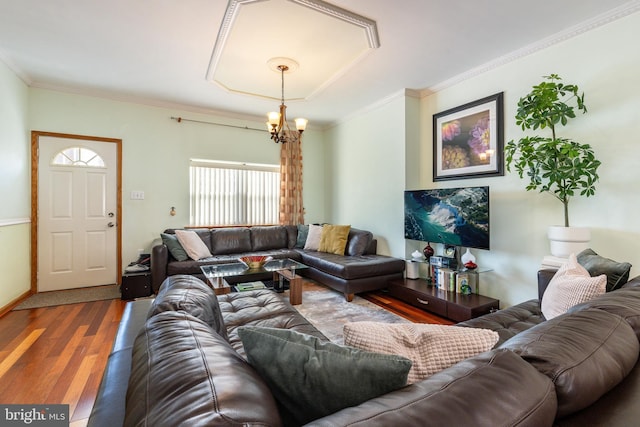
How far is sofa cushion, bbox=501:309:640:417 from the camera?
2.23 ft

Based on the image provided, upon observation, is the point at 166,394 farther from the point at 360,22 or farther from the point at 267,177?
the point at 267,177

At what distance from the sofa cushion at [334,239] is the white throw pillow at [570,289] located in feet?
8.90

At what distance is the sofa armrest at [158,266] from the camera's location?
11.5ft

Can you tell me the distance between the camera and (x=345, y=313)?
9.96 feet

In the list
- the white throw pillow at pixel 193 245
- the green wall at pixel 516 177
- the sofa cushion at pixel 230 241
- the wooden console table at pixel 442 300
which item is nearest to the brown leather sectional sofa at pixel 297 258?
the sofa cushion at pixel 230 241

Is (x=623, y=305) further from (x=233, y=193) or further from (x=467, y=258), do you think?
Result: (x=233, y=193)

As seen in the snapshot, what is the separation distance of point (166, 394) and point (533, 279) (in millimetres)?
3274

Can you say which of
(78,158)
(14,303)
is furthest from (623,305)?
(78,158)

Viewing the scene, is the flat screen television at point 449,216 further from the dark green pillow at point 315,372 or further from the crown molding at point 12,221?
the crown molding at point 12,221

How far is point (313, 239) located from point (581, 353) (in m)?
3.90

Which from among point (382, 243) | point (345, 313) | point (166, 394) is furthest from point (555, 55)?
point (166, 394)

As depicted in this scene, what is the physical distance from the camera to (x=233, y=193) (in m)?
4.94

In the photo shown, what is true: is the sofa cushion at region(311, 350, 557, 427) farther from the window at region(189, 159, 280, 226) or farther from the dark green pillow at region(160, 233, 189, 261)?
the window at region(189, 159, 280, 226)

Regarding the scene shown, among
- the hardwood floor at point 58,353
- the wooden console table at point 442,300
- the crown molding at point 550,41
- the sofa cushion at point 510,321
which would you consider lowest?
the hardwood floor at point 58,353
